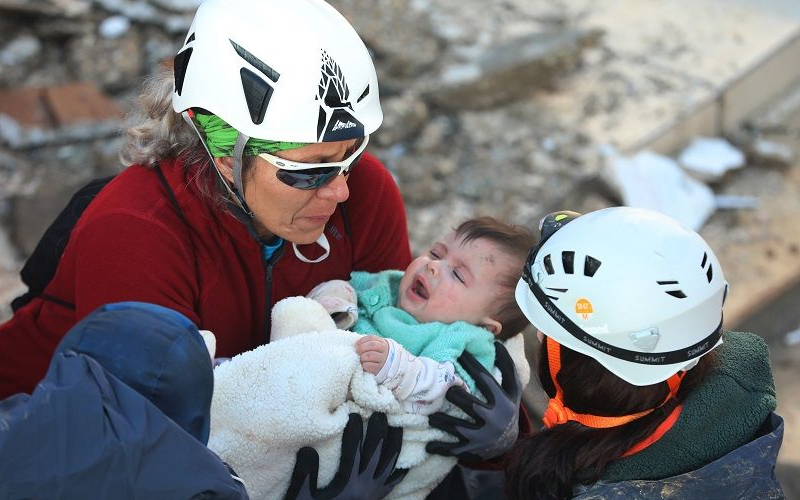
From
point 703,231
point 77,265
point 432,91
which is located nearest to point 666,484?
point 77,265

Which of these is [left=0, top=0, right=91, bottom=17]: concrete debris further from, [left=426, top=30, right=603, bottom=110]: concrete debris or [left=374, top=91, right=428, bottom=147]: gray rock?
[left=426, top=30, right=603, bottom=110]: concrete debris

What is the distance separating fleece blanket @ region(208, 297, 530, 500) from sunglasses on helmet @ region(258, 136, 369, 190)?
44 cm

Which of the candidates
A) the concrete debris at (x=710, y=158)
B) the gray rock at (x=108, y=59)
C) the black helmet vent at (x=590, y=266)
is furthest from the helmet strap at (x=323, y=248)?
the gray rock at (x=108, y=59)

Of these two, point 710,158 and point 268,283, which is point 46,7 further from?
point 268,283

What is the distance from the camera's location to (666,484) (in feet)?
7.45

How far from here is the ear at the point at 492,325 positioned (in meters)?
2.99

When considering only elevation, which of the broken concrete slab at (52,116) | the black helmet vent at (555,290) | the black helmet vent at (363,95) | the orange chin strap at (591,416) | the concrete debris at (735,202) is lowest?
the concrete debris at (735,202)

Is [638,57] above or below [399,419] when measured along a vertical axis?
below

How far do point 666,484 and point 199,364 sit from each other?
3.95ft

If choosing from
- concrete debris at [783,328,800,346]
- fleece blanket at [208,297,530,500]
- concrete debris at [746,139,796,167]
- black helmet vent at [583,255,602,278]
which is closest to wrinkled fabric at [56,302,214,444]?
fleece blanket at [208,297,530,500]

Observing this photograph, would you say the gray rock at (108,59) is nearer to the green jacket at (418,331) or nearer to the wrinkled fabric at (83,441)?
the green jacket at (418,331)

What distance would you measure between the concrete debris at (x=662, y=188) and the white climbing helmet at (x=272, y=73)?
146 inches

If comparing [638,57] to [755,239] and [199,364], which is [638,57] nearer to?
[755,239]

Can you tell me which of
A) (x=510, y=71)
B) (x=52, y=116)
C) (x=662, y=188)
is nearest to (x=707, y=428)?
(x=662, y=188)
